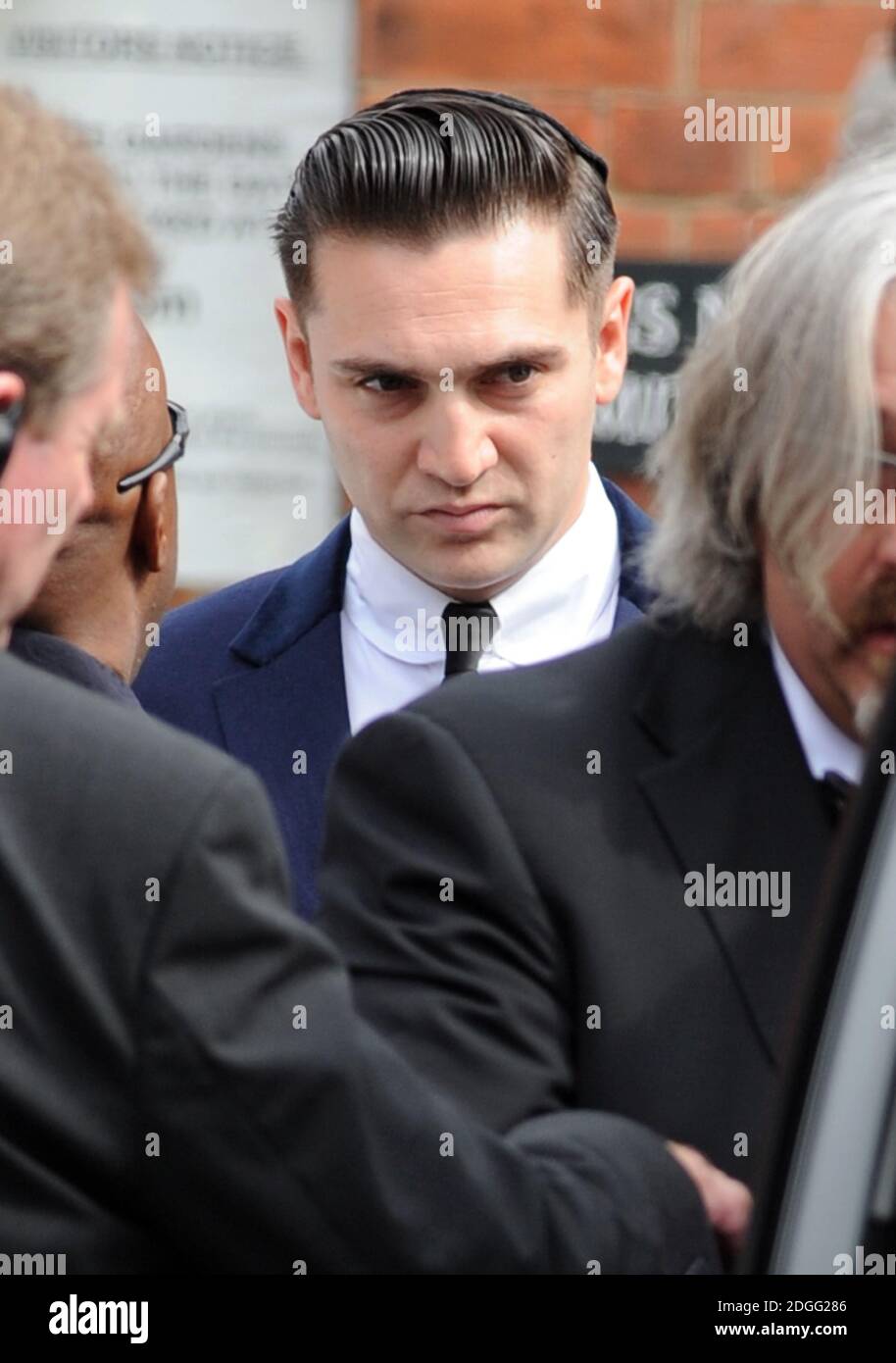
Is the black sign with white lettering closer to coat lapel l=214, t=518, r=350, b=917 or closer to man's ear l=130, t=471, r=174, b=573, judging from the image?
coat lapel l=214, t=518, r=350, b=917

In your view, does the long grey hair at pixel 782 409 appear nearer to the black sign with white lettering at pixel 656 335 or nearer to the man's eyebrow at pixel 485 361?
the man's eyebrow at pixel 485 361

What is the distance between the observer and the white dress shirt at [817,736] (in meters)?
2.23

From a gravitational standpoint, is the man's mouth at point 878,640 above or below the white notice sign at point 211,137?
below

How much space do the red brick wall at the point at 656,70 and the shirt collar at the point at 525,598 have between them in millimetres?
2134

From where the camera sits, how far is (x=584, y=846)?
7.14ft

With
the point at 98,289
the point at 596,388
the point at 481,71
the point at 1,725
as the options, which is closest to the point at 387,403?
the point at 596,388

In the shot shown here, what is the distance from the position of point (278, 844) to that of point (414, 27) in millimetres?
3644

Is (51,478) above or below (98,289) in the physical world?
below

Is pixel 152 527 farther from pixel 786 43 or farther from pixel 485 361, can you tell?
pixel 786 43

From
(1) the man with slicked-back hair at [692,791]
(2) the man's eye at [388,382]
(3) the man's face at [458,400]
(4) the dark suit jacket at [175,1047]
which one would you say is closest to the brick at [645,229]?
(3) the man's face at [458,400]

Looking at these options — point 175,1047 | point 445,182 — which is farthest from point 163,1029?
point 445,182

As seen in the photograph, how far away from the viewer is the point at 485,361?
3111mm

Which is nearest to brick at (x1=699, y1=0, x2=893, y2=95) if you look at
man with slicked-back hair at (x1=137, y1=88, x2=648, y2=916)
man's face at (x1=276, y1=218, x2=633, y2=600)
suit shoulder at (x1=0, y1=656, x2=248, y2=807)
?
man with slicked-back hair at (x1=137, y1=88, x2=648, y2=916)

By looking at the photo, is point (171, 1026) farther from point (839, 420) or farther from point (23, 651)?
point (839, 420)
